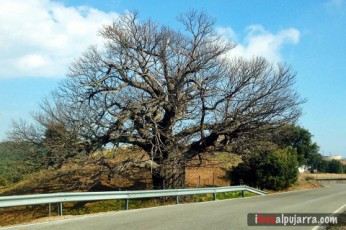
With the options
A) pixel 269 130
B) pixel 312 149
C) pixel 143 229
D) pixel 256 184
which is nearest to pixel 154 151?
pixel 269 130

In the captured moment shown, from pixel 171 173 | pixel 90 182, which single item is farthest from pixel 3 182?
pixel 171 173

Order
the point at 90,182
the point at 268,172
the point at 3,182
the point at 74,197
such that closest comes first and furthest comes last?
the point at 74,197
the point at 90,182
the point at 268,172
the point at 3,182

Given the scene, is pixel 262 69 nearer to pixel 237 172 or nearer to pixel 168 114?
pixel 168 114

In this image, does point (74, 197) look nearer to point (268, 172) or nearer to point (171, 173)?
point (171, 173)

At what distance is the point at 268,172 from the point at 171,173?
10837 mm

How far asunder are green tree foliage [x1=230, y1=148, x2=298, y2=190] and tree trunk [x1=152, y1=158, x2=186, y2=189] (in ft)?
27.5

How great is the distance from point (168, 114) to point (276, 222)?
13.6 m

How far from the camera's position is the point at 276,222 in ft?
41.5

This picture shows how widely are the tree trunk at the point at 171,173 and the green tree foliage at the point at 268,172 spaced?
838 cm

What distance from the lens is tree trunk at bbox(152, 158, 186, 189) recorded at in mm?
24547

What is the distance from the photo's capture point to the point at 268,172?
32.7 m

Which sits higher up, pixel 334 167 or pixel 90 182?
pixel 90 182

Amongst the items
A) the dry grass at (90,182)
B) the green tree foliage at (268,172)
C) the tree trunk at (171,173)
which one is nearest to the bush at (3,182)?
the dry grass at (90,182)

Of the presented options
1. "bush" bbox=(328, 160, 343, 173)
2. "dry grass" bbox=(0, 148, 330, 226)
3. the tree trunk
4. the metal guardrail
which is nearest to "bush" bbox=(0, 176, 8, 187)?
"dry grass" bbox=(0, 148, 330, 226)
